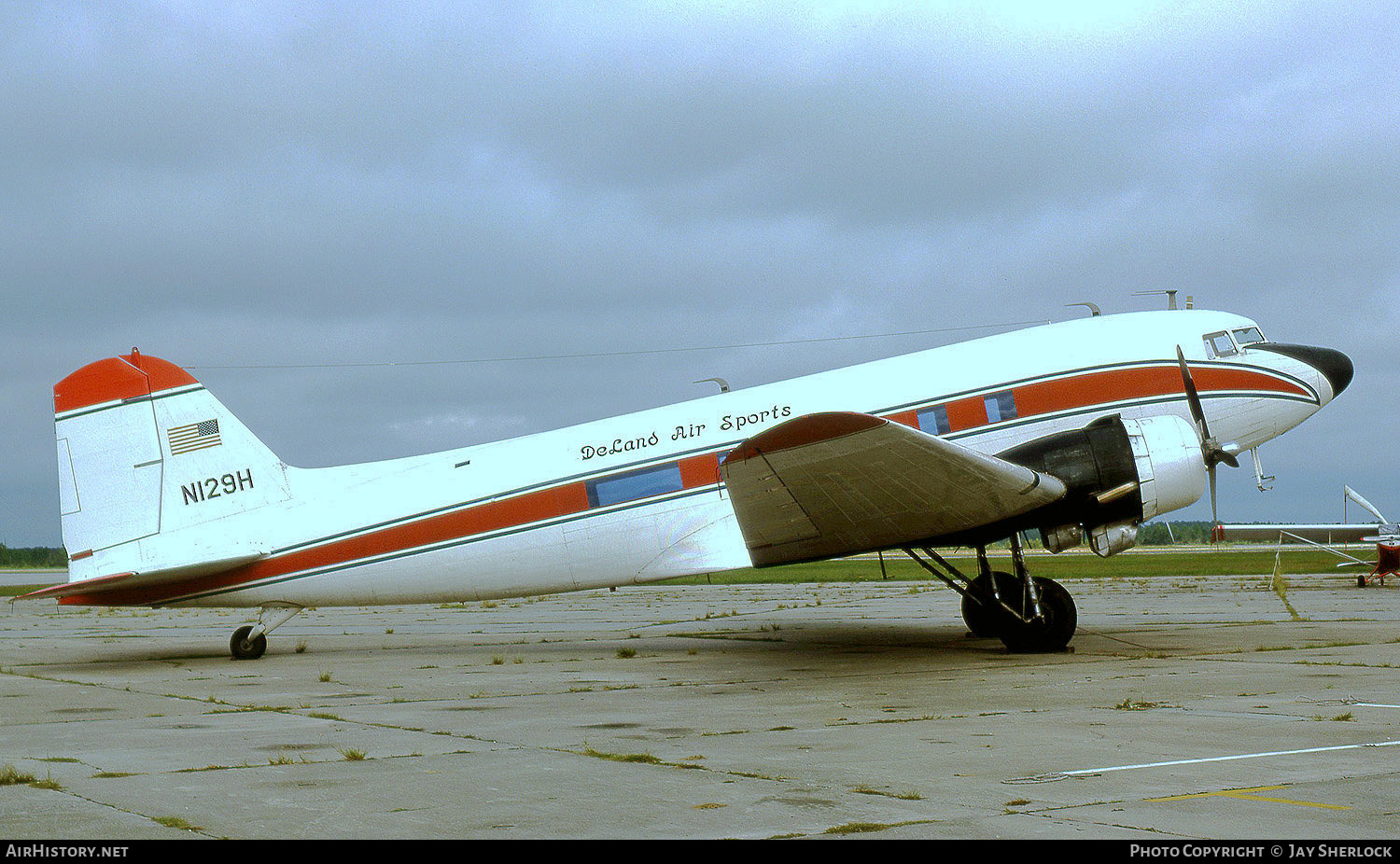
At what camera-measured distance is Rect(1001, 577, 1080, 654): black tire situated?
13.5 meters

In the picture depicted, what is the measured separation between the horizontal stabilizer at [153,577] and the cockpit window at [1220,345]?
12832 millimetres

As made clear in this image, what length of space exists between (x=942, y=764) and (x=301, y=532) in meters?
10.6

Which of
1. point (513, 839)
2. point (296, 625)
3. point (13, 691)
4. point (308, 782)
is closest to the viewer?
point (513, 839)

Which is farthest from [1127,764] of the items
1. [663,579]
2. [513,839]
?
[663,579]

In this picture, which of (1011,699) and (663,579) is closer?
(1011,699)

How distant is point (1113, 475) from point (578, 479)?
264 inches

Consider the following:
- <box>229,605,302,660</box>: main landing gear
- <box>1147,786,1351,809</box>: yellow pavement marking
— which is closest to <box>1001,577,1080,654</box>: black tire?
<box>1147,786,1351,809</box>: yellow pavement marking

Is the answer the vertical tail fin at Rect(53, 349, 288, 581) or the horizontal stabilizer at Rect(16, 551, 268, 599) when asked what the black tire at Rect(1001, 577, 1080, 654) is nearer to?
the horizontal stabilizer at Rect(16, 551, 268, 599)

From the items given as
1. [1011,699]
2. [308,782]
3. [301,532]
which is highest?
[301,532]

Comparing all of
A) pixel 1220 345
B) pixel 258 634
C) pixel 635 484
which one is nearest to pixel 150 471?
pixel 258 634

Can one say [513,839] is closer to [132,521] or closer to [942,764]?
[942,764]

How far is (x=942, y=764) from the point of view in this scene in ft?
21.8
